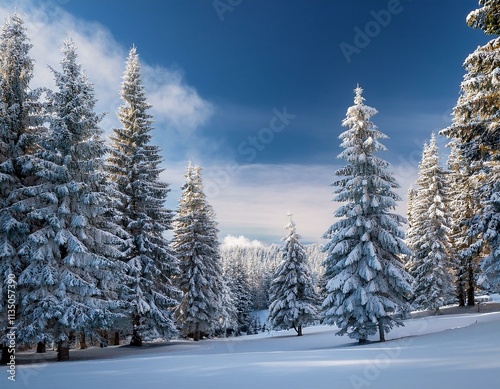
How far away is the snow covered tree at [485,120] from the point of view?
13.2m

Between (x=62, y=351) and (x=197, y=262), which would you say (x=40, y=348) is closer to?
(x=62, y=351)

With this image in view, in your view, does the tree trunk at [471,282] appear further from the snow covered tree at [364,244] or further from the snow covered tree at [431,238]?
the snow covered tree at [364,244]

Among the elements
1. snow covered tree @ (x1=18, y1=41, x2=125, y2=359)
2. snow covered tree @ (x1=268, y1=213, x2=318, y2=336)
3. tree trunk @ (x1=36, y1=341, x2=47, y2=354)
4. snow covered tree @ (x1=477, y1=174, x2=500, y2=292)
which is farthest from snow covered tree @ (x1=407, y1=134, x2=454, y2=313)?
tree trunk @ (x1=36, y1=341, x2=47, y2=354)

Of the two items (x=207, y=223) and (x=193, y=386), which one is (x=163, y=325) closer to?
(x=207, y=223)

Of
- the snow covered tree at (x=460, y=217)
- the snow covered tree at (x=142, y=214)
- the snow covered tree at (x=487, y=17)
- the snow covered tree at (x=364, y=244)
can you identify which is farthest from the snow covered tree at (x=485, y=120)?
the snow covered tree at (x=142, y=214)

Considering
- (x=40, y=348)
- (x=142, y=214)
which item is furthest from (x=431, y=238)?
(x=40, y=348)

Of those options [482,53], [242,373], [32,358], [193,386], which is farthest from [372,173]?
[32,358]

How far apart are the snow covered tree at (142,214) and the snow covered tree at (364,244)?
11.0 metres

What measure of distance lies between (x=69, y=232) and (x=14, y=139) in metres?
6.03

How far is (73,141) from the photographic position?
57.0 ft

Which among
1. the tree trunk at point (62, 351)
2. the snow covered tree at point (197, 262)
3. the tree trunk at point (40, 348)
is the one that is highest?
the snow covered tree at point (197, 262)

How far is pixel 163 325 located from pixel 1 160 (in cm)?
1345

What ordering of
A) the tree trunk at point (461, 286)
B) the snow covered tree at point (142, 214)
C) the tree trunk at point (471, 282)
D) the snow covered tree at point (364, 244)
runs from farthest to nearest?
the tree trunk at point (461, 286)
the tree trunk at point (471, 282)
the snow covered tree at point (142, 214)
the snow covered tree at point (364, 244)

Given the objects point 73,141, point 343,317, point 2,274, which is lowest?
point 343,317
